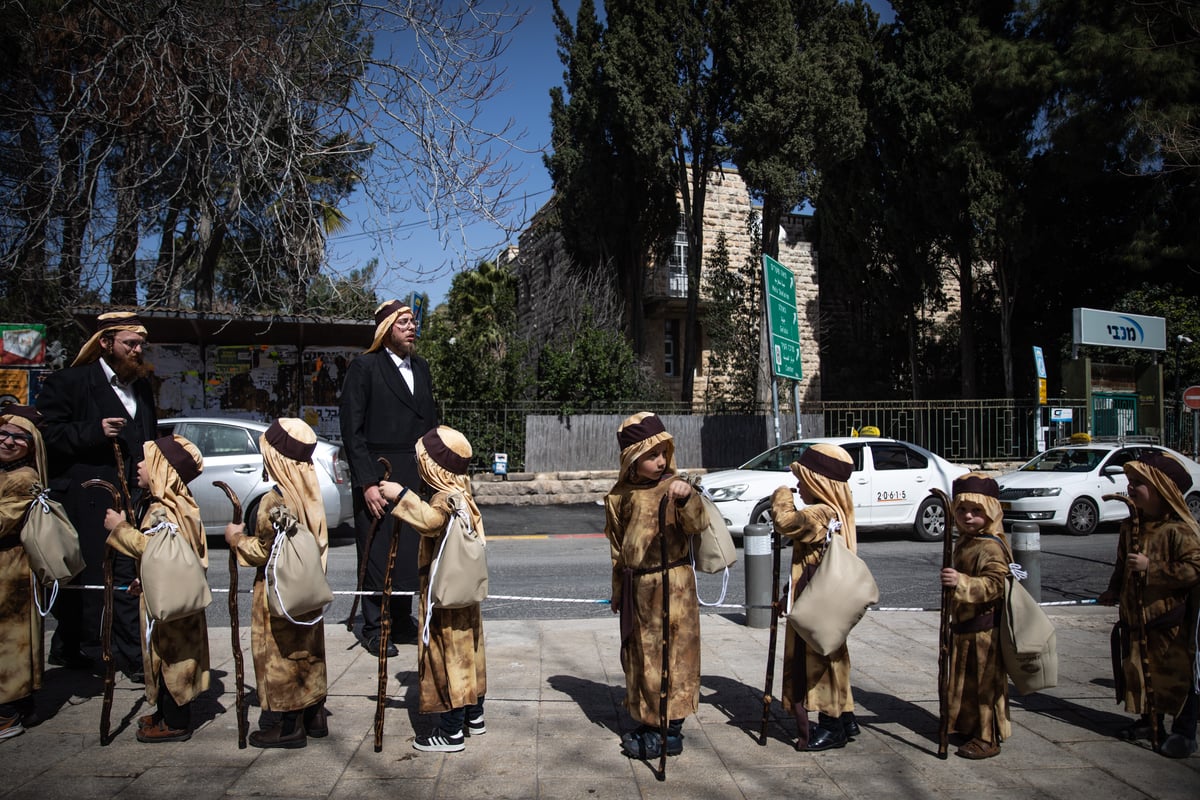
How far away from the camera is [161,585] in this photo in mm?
3707

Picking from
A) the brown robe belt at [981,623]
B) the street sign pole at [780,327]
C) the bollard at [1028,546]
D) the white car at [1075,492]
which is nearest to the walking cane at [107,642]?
the brown robe belt at [981,623]

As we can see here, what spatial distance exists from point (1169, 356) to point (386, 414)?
21.9 metres

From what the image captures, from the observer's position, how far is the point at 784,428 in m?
18.8

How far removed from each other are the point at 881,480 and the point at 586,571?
4.71m

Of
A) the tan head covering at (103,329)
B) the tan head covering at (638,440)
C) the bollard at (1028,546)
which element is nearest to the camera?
the tan head covering at (638,440)

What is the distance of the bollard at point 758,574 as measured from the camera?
6766 millimetres

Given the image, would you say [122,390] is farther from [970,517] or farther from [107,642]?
[970,517]

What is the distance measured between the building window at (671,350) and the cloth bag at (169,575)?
24.4 m

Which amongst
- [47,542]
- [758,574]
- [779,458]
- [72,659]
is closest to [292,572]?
[47,542]

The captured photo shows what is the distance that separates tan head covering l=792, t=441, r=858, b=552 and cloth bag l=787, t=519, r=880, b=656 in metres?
0.24

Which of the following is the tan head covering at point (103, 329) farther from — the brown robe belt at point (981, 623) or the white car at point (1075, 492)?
the white car at point (1075, 492)

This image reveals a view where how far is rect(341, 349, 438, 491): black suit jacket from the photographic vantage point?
18.2ft

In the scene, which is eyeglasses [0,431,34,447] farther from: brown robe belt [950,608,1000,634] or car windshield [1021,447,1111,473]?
car windshield [1021,447,1111,473]

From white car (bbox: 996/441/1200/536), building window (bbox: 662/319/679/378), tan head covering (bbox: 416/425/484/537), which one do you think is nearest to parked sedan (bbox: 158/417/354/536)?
tan head covering (bbox: 416/425/484/537)
